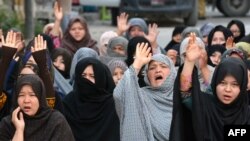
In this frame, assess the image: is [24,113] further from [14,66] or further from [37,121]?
[14,66]

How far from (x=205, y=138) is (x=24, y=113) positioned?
1.15 meters

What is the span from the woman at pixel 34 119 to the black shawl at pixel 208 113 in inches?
27.8

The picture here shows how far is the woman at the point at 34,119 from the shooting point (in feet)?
16.5

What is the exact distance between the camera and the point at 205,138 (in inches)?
197

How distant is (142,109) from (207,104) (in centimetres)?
66

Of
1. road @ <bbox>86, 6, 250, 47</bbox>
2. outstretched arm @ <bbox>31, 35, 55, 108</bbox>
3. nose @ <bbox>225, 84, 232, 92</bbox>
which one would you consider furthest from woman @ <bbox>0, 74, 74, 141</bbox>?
road @ <bbox>86, 6, 250, 47</bbox>

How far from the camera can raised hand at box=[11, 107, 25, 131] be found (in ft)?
16.3

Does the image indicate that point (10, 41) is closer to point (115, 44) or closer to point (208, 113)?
point (208, 113)

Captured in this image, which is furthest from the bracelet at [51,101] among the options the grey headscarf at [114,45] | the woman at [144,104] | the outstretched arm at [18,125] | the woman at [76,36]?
the woman at [76,36]

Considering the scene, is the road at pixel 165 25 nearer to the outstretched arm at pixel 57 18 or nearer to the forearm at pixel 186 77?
the outstretched arm at pixel 57 18

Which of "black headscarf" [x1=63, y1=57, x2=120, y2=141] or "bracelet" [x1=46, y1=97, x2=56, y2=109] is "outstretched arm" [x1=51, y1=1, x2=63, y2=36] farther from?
"bracelet" [x1=46, y1=97, x2=56, y2=109]

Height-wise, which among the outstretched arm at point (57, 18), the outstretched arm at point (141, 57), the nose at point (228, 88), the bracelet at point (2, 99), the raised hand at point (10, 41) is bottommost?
the bracelet at point (2, 99)

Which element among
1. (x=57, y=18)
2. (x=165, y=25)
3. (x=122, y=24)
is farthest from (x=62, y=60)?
(x=165, y=25)

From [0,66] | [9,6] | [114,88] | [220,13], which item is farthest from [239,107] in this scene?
[220,13]
